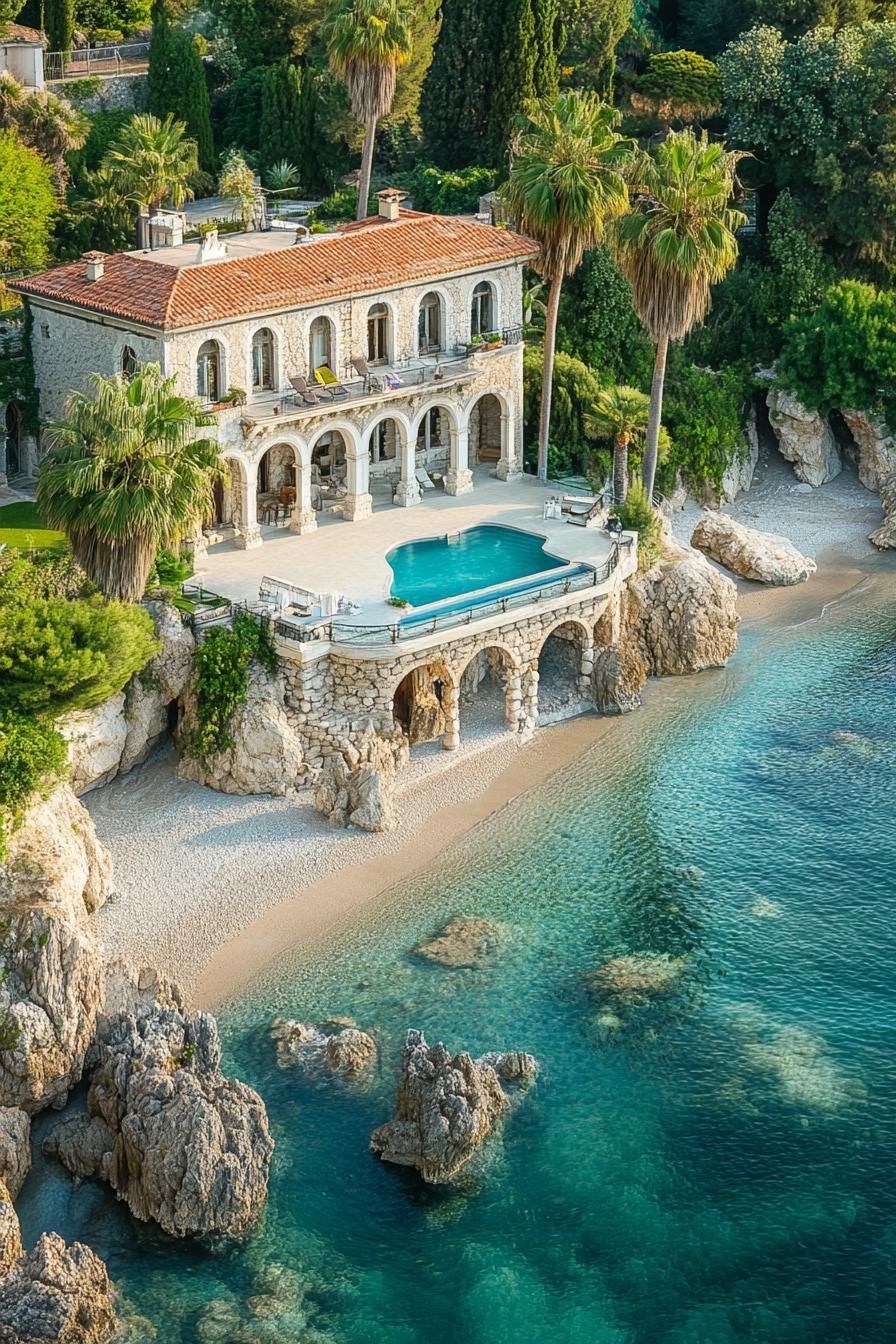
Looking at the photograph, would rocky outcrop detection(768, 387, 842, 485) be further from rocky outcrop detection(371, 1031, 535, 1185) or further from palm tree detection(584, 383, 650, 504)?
rocky outcrop detection(371, 1031, 535, 1185)

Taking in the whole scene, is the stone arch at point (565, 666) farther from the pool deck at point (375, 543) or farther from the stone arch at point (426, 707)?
the stone arch at point (426, 707)

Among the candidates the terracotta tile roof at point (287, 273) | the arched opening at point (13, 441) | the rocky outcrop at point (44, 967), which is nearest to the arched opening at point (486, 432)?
the terracotta tile roof at point (287, 273)

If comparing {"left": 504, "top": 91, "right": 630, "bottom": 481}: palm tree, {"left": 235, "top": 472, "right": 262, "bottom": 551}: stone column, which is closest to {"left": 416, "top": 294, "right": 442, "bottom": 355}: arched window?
{"left": 504, "top": 91, "right": 630, "bottom": 481}: palm tree

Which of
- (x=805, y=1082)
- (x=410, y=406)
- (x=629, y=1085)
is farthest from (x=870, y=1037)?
(x=410, y=406)

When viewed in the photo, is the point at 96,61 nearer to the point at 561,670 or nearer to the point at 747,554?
the point at 747,554

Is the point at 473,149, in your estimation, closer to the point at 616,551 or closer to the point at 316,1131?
the point at 616,551
